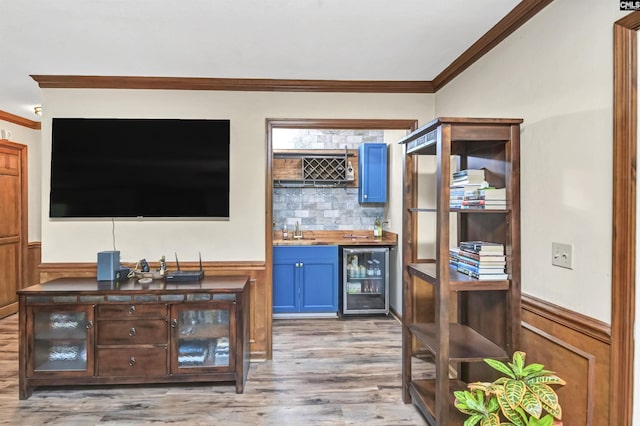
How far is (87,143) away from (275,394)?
250 centimetres

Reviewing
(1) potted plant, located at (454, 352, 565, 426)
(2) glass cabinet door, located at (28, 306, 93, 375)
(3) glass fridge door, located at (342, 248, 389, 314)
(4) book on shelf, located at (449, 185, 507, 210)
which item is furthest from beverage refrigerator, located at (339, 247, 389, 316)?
(1) potted plant, located at (454, 352, 565, 426)

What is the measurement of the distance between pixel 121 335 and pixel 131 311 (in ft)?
0.61

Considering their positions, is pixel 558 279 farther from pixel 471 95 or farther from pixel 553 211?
pixel 471 95

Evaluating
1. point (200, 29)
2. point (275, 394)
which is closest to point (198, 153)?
point (200, 29)

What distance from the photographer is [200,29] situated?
2.43 meters

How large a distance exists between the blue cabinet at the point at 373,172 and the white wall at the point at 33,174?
13.7 feet

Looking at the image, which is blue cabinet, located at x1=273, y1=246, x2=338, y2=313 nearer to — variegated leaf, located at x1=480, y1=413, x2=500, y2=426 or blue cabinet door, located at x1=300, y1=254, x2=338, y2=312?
blue cabinet door, located at x1=300, y1=254, x2=338, y2=312

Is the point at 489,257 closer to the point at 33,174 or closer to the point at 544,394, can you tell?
the point at 544,394

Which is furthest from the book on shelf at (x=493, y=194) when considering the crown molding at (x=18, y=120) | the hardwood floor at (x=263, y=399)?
the crown molding at (x=18, y=120)

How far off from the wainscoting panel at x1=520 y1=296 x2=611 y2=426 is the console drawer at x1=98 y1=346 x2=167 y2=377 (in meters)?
2.39

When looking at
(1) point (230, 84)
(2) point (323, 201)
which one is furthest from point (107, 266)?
(2) point (323, 201)

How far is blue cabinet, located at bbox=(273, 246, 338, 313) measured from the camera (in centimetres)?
458

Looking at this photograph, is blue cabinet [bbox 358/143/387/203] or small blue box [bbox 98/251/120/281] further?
blue cabinet [bbox 358/143/387/203]

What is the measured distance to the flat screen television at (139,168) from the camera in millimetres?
3232
